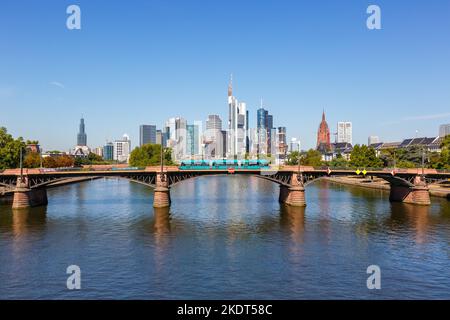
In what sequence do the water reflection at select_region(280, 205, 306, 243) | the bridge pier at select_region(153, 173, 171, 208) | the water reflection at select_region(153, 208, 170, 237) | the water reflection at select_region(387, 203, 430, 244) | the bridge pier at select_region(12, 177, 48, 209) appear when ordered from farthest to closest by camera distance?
the bridge pier at select_region(153, 173, 171, 208), the bridge pier at select_region(12, 177, 48, 209), the water reflection at select_region(153, 208, 170, 237), the water reflection at select_region(387, 203, 430, 244), the water reflection at select_region(280, 205, 306, 243)

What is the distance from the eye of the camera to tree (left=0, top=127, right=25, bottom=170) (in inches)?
4070

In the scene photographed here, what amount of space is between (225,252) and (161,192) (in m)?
37.1

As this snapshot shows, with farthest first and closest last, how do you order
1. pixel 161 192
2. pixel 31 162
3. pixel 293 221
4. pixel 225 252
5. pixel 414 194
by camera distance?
1. pixel 31 162
2. pixel 414 194
3. pixel 161 192
4. pixel 293 221
5. pixel 225 252

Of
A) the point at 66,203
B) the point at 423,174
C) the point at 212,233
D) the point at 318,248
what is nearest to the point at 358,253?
the point at 318,248

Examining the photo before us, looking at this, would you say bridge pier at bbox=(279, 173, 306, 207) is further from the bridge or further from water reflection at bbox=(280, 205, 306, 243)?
water reflection at bbox=(280, 205, 306, 243)

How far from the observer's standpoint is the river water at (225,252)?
3152 cm

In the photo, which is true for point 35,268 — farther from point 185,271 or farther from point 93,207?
point 93,207

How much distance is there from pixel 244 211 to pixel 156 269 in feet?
128

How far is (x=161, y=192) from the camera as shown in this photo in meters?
77.4

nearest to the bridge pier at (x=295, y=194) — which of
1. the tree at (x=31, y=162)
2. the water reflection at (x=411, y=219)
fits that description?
the water reflection at (x=411, y=219)

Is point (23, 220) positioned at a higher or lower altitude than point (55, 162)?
lower

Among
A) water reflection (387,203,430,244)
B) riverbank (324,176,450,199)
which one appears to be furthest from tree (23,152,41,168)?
water reflection (387,203,430,244)

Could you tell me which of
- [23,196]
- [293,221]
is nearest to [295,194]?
[293,221]

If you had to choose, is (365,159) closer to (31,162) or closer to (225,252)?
(225,252)
